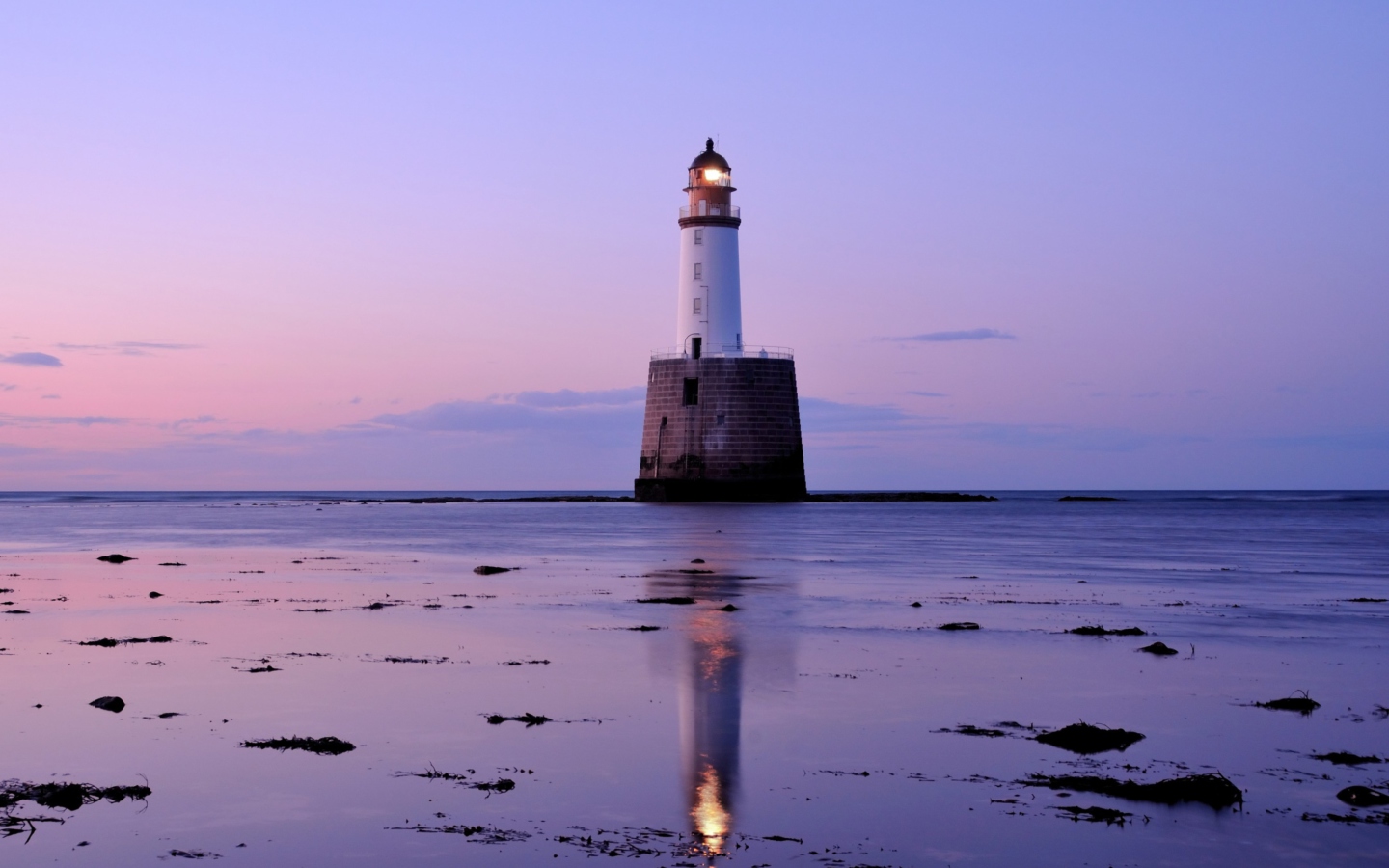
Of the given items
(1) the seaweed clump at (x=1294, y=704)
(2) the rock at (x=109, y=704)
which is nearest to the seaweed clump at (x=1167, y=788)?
(1) the seaweed clump at (x=1294, y=704)

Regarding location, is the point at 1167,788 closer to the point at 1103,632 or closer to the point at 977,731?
the point at 977,731

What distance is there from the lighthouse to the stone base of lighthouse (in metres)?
0.04

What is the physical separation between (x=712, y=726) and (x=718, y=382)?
49.4 m

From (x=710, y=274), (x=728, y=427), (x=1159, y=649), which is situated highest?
(x=710, y=274)

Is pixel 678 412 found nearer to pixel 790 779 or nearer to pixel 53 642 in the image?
pixel 53 642

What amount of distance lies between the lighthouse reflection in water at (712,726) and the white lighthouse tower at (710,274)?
43.9 meters

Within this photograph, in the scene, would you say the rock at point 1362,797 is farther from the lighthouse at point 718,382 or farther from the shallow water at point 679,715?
the lighthouse at point 718,382

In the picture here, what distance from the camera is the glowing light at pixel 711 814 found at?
617 cm

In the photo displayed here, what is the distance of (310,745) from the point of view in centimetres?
812

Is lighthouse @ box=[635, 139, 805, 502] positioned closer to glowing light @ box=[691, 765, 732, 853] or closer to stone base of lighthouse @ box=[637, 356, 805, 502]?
stone base of lighthouse @ box=[637, 356, 805, 502]

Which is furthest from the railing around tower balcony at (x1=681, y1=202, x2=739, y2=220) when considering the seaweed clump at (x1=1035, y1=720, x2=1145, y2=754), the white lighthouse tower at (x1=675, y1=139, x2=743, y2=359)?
the seaweed clump at (x1=1035, y1=720, x2=1145, y2=754)

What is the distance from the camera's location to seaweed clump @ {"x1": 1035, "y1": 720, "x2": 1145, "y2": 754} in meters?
8.27

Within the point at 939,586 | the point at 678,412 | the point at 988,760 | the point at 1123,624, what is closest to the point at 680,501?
the point at 678,412

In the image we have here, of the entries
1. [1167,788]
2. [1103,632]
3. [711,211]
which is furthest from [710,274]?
[1167,788]
